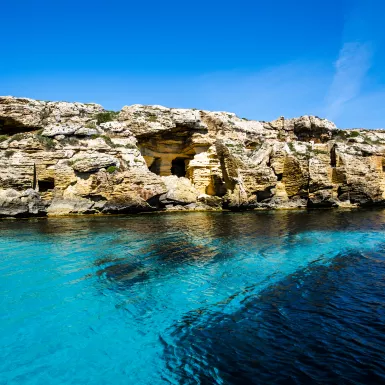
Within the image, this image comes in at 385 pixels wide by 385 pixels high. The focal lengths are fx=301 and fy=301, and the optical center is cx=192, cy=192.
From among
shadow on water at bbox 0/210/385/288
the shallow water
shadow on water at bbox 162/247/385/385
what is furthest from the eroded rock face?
shadow on water at bbox 162/247/385/385

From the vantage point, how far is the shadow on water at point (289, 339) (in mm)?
4559

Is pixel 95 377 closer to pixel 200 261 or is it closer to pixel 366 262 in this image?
pixel 200 261

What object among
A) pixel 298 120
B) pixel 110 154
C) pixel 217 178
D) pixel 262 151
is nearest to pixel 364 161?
pixel 298 120

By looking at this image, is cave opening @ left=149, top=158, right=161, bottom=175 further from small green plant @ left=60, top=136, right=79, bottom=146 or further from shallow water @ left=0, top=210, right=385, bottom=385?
shallow water @ left=0, top=210, right=385, bottom=385

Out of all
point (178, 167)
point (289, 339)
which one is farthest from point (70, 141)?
point (289, 339)

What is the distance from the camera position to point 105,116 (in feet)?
110

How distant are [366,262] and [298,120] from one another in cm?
3364

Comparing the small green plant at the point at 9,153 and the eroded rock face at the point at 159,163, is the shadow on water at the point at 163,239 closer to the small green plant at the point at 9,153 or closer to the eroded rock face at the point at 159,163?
the eroded rock face at the point at 159,163

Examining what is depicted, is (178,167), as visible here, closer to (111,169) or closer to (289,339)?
(111,169)

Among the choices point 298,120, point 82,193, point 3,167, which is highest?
point 298,120

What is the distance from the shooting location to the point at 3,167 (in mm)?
25906

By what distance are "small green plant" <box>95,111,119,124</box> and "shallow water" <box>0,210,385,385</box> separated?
22.3 meters

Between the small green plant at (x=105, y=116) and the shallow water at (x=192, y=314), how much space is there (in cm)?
2230

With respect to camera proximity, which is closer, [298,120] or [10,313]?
[10,313]
